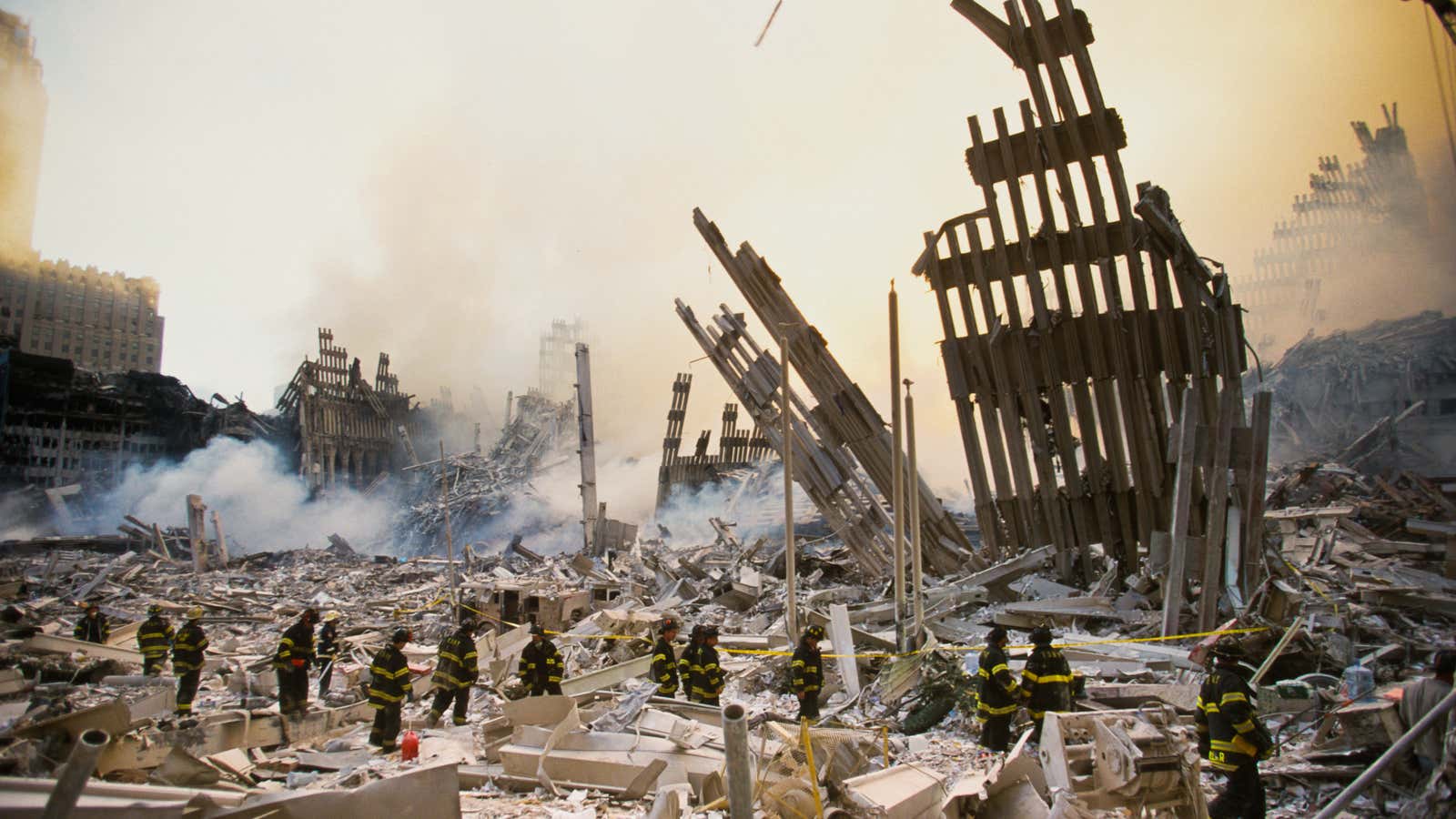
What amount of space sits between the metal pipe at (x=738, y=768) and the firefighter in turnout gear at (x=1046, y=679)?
13.7ft

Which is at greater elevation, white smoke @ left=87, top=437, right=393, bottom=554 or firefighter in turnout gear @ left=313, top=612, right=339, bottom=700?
white smoke @ left=87, top=437, right=393, bottom=554

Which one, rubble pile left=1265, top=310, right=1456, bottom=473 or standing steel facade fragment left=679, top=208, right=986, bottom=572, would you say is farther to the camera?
rubble pile left=1265, top=310, right=1456, bottom=473

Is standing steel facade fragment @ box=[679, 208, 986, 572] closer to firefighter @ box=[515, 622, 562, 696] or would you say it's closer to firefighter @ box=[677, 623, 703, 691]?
firefighter @ box=[677, 623, 703, 691]

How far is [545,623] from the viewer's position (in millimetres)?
14344

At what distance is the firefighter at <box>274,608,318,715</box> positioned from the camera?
8.68m

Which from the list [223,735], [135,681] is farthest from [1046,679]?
[135,681]

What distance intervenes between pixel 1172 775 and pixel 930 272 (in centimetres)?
992

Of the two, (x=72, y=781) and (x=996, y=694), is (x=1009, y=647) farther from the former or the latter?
(x=72, y=781)

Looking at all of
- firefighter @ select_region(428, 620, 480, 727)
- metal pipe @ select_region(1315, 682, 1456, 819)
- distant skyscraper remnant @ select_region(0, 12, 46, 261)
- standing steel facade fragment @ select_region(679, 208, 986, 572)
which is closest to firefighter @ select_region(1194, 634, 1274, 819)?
metal pipe @ select_region(1315, 682, 1456, 819)

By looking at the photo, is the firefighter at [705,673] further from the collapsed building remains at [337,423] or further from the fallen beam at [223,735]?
the collapsed building remains at [337,423]

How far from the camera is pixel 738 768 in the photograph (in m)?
3.02

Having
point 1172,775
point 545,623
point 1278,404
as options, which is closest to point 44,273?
point 545,623

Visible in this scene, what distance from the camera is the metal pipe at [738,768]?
3002mm

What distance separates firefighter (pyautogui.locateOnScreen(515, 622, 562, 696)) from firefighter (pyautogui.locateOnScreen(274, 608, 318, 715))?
2471 mm
